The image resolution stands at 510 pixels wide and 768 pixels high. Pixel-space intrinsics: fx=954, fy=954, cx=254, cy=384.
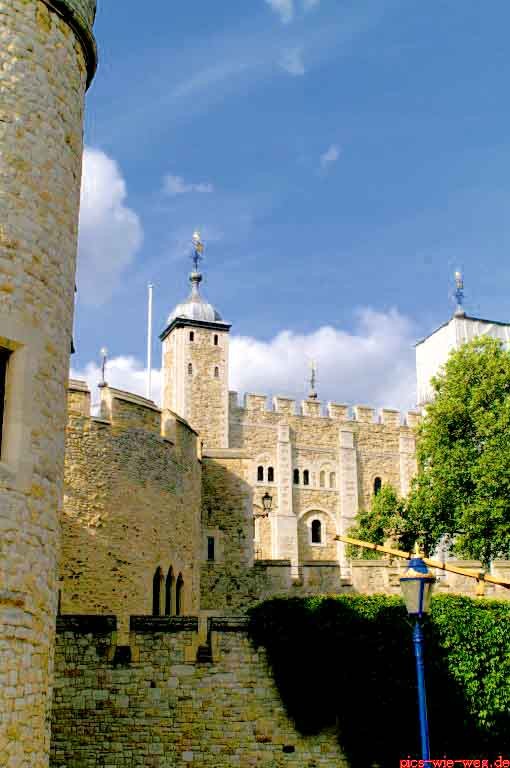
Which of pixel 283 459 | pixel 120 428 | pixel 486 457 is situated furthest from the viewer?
pixel 283 459

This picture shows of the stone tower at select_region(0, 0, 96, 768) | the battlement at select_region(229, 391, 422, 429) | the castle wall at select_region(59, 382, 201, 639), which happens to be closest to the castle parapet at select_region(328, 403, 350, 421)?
the battlement at select_region(229, 391, 422, 429)

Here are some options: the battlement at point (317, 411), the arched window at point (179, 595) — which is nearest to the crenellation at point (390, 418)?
the battlement at point (317, 411)

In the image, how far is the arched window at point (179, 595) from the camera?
1723 cm

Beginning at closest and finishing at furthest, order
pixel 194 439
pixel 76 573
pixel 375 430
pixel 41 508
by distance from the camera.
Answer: pixel 41 508, pixel 76 573, pixel 194 439, pixel 375 430

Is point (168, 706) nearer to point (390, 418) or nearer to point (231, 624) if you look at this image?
point (231, 624)

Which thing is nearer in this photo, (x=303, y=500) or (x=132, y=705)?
(x=132, y=705)

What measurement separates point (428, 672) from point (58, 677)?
517cm

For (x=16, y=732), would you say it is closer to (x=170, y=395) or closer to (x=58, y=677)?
(x=58, y=677)

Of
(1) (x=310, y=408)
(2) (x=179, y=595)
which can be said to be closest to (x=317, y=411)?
(1) (x=310, y=408)

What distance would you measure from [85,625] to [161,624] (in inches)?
40.2

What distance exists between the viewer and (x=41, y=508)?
762 cm

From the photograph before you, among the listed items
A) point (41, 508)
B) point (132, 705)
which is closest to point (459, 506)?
point (132, 705)

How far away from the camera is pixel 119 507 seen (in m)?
15.6

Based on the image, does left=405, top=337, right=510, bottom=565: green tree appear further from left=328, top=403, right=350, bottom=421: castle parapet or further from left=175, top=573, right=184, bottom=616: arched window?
left=328, top=403, right=350, bottom=421: castle parapet
